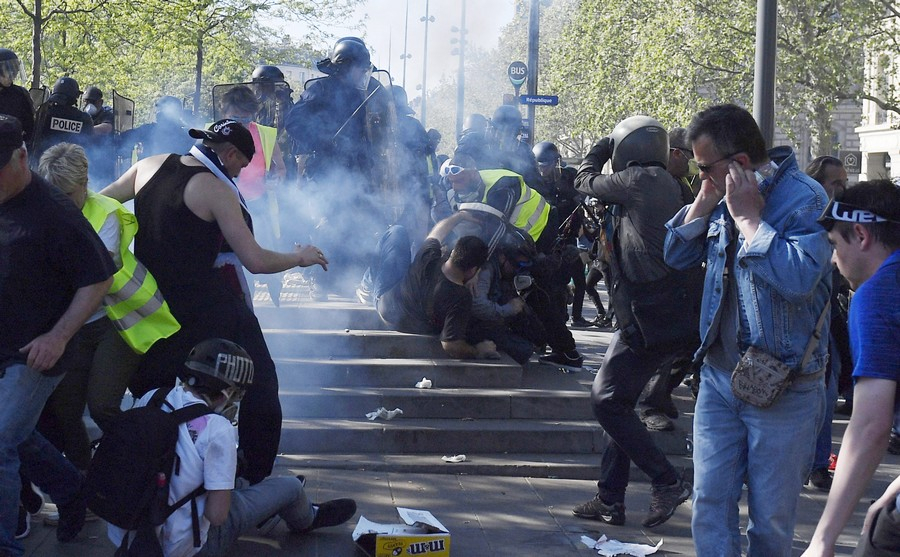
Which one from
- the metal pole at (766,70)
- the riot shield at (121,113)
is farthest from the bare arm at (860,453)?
the riot shield at (121,113)

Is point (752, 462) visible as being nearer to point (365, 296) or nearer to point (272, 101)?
point (365, 296)

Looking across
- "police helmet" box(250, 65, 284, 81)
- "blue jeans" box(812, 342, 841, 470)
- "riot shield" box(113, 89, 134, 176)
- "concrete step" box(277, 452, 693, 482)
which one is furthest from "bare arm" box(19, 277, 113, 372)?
"riot shield" box(113, 89, 134, 176)

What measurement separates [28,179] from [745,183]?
2.60 m

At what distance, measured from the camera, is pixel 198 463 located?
394 centimetres

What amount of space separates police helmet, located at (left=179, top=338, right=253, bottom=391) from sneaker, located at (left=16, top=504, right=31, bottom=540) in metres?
1.36

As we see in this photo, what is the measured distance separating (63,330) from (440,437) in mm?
2917

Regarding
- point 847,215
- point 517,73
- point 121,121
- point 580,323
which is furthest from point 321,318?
point 517,73

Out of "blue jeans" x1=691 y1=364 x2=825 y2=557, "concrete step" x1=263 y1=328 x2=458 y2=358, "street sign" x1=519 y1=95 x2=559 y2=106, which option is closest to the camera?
"blue jeans" x1=691 y1=364 x2=825 y2=557

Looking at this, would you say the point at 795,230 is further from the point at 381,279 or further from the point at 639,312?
the point at 381,279

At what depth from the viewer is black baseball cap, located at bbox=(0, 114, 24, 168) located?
3955 millimetres

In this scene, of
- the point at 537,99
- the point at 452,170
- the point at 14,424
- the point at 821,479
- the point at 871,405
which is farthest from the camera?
the point at 537,99

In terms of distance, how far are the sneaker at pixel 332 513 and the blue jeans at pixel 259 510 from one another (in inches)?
2.2

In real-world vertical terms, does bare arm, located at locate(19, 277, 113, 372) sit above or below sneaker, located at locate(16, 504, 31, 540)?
above

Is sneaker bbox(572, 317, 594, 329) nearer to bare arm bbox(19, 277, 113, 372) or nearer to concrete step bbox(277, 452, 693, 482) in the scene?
concrete step bbox(277, 452, 693, 482)
